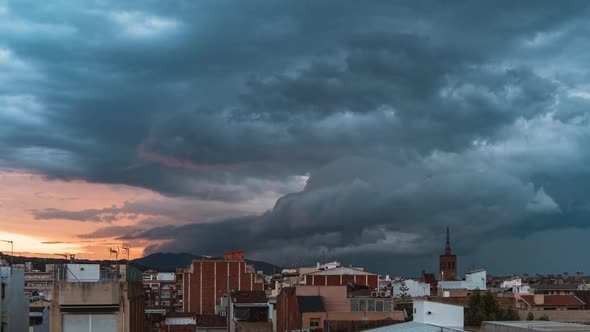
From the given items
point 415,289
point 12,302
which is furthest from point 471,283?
point 12,302

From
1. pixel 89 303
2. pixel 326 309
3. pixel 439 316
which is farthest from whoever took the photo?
pixel 326 309

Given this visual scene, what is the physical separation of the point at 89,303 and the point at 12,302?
57.2ft

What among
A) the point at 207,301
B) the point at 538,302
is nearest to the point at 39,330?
the point at 538,302

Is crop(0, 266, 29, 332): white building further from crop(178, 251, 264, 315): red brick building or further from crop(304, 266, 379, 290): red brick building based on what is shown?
crop(178, 251, 264, 315): red brick building

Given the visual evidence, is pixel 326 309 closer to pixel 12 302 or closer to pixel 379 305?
pixel 379 305

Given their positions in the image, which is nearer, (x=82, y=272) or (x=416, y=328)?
(x=416, y=328)

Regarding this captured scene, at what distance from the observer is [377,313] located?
83.8 m

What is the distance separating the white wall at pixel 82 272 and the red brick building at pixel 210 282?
359 feet

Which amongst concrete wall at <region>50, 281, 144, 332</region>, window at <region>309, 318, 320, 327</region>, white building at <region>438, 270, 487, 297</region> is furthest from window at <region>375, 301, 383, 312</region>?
white building at <region>438, 270, 487, 297</region>

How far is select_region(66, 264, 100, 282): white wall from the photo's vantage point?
59344 mm

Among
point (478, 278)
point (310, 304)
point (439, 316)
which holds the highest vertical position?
point (439, 316)

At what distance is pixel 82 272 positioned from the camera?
59.8 meters

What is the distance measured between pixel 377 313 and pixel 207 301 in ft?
300

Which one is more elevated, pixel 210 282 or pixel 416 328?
pixel 416 328
